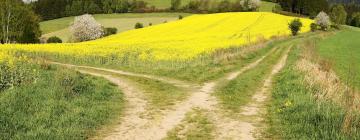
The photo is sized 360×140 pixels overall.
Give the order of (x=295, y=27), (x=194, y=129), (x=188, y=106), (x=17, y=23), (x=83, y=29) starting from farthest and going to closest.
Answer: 1. (x=83, y=29)
2. (x=17, y=23)
3. (x=295, y=27)
4. (x=188, y=106)
5. (x=194, y=129)

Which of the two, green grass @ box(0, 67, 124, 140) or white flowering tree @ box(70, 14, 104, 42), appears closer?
green grass @ box(0, 67, 124, 140)

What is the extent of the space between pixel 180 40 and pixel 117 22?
58.6m

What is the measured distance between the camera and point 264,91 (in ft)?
68.0

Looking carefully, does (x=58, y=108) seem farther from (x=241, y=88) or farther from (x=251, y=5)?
(x=251, y=5)

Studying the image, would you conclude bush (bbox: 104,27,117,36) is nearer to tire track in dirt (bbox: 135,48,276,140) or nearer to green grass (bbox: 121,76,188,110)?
green grass (bbox: 121,76,188,110)

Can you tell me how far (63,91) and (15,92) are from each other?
165cm

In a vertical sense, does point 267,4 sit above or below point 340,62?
above

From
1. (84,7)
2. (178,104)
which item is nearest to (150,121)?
(178,104)

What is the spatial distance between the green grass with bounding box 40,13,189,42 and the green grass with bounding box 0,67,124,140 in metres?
75.1

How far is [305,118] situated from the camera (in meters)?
13.9

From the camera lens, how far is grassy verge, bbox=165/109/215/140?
39.7 feet

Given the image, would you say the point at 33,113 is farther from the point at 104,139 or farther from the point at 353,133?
the point at 353,133

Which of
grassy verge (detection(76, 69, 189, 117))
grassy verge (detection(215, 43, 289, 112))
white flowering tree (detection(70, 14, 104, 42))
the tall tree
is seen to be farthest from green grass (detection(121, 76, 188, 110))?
the tall tree

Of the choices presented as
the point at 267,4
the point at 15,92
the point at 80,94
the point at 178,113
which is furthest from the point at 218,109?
the point at 267,4
